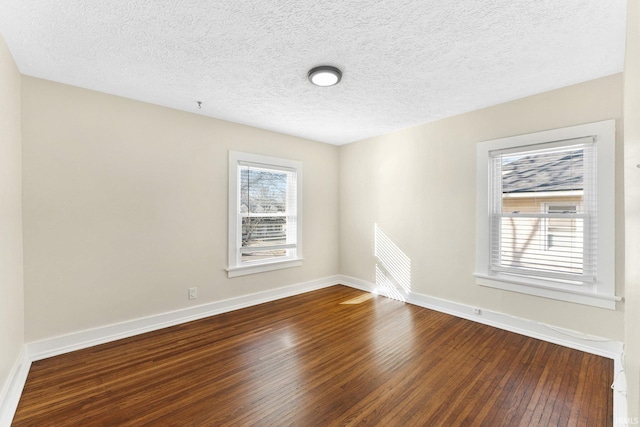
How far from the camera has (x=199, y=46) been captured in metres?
2.08

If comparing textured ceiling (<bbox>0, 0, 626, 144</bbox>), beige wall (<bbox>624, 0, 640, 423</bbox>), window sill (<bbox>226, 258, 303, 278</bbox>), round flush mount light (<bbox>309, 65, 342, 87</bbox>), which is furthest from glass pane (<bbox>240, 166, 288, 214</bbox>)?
beige wall (<bbox>624, 0, 640, 423</bbox>)

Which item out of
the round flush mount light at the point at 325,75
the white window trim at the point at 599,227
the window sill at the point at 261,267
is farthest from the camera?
the window sill at the point at 261,267

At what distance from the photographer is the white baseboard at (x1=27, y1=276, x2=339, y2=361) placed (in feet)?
8.30

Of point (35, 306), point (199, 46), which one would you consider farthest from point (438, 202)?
point (35, 306)

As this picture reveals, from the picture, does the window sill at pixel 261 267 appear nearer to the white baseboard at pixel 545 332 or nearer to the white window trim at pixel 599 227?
the white baseboard at pixel 545 332

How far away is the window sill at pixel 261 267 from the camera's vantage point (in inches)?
148

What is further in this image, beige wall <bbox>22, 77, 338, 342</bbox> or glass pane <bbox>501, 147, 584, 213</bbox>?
glass pane <bbox>501, 147, 584, 213</bbox>

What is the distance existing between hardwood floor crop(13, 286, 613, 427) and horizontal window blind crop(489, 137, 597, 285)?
78cm

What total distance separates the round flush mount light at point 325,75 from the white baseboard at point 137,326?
2910mm

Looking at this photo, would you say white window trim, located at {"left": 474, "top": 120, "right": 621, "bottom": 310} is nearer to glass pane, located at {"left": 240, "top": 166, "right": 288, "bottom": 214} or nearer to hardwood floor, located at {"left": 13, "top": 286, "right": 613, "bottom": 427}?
hardwood floor, located at {"left": 13, "top": 286, "right": 613, "bottom": 427}

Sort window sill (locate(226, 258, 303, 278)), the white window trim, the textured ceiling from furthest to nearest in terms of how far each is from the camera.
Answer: window sill (locate(226, 258, 303, 278)), the white window trim, the textured ceiling

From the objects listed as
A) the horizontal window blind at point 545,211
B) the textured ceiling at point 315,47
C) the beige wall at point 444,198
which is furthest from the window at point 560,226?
the textured ceiling at point 315,47

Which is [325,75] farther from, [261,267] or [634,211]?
[261,267]

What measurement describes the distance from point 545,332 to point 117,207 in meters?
4.60
